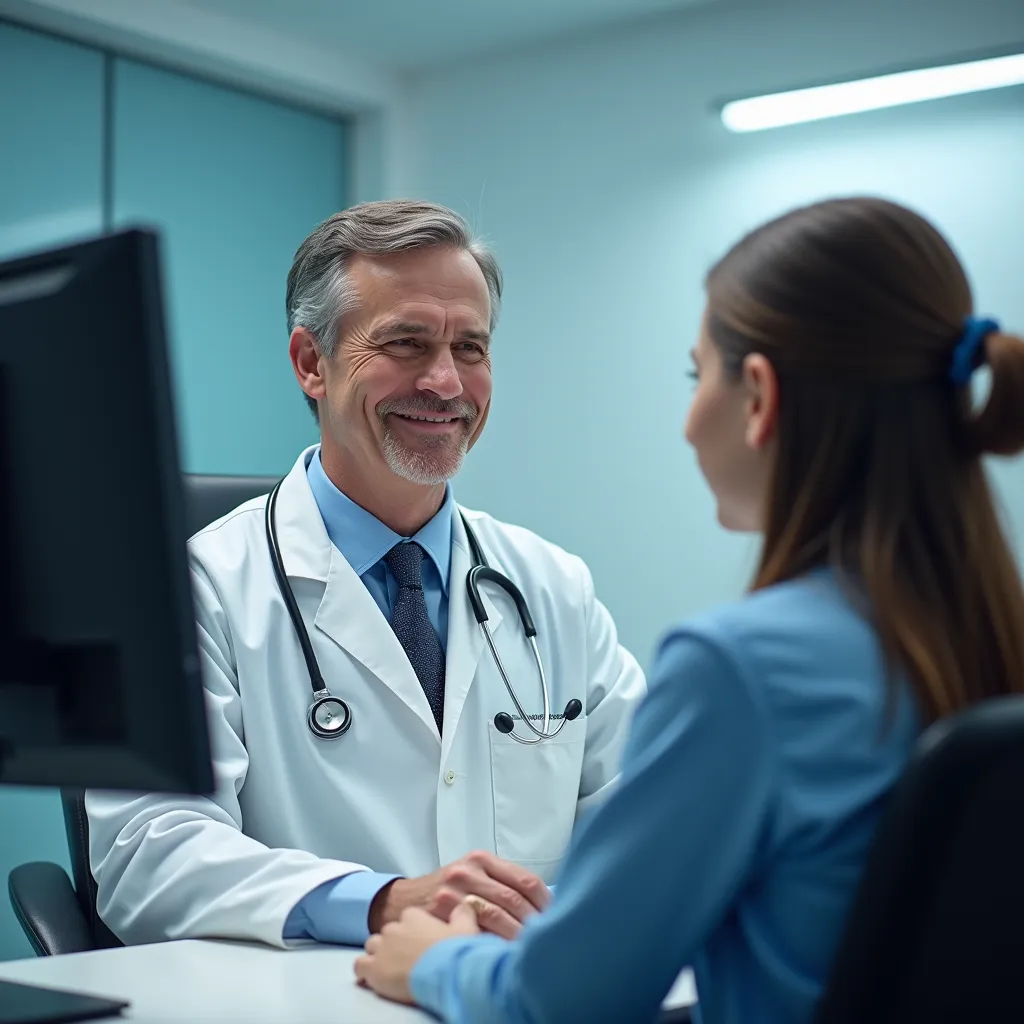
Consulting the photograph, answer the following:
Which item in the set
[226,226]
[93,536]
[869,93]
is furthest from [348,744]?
[226,226]

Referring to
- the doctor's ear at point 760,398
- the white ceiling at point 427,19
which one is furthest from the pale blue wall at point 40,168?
the doctor's ear at point 760,398

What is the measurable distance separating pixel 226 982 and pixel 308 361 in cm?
108

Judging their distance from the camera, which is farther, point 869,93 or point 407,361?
point 869,93

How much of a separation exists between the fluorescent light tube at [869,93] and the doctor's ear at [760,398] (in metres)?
2.40

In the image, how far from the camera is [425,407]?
6.16ft

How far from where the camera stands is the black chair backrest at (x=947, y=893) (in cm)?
64

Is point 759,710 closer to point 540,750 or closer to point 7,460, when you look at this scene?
point 7,460

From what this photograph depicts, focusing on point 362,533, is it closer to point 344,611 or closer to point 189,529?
point 344,611

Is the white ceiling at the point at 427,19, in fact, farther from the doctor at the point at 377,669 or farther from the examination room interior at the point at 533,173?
the doctor at the point at 377,669

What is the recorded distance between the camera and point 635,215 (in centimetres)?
359

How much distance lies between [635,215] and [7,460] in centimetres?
285

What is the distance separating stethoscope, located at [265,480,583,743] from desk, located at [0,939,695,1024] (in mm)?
376

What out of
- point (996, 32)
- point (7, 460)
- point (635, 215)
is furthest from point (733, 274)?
point (635, 215)

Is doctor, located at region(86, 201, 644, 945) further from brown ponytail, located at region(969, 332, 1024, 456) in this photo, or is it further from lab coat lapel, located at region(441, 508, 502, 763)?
brown ponytail, located at region(969, 332, 1024, 456)
